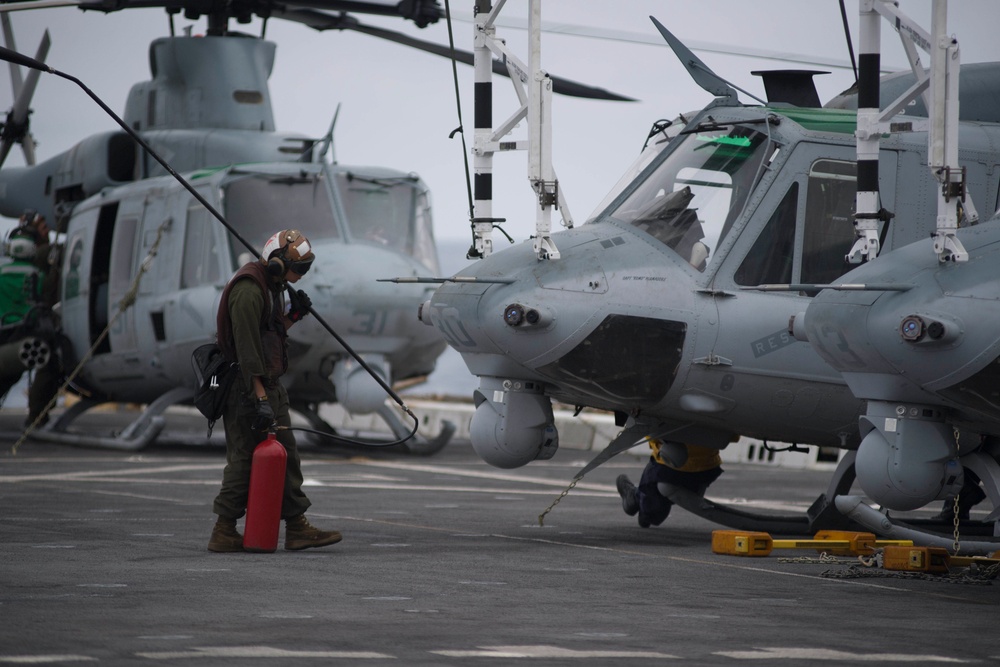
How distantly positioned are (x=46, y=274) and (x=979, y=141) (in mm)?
14153

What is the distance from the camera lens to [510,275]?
9.89m

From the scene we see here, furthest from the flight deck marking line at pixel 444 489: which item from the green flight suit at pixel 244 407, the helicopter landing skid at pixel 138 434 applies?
the green flight suit at pixel 244 407

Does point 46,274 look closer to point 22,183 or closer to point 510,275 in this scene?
point 22,183

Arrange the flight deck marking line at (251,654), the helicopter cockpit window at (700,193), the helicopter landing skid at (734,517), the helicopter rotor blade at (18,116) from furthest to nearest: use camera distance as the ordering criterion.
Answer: the helicopter rotor blade at (18,116) < the helicopter landing skid at (734,517) < the helicopter cockpit window at (700,193) < the flight deck marking line at (251,654)

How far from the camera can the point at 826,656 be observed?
6.03 m

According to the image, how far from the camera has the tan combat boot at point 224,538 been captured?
9430 millimetres

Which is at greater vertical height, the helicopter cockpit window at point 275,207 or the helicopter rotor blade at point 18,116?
the helicopter rotor blade at point 18,116

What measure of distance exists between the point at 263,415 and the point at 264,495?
1.60ft

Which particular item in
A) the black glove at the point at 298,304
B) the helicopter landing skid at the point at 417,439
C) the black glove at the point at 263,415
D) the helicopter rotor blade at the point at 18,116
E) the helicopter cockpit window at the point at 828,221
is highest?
the helicopter rotor blade at the point at 18,116

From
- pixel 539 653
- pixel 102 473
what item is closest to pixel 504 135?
pixel 539 653

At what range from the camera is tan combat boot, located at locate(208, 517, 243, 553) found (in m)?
9.43

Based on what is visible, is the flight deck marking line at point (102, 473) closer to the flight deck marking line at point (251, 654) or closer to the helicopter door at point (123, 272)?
the helicopter door at point (123, 272)

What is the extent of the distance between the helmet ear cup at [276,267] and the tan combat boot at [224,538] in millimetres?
1534

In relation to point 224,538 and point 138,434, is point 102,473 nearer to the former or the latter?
point 138,434
